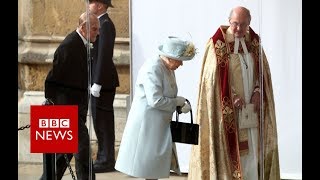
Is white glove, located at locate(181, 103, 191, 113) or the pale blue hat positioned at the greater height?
the pale blue hat

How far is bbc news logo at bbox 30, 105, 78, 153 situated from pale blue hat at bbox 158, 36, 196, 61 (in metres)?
0.81

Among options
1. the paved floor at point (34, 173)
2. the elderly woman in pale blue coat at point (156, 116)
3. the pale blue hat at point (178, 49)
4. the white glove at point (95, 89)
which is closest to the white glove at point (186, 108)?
the elderly woman in pale blue coat at point (156, 116)

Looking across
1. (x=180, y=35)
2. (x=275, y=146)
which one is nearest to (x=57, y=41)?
(x=180, y=35)

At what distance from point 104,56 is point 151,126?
2.11ft

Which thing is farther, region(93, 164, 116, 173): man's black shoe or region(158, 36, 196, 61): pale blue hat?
region(93, 164, 116, 173): man's black shoe

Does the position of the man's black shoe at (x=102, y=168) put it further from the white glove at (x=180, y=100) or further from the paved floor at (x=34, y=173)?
the white glove at (x=180, y=100)

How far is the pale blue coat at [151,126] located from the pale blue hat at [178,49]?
3.1 inches

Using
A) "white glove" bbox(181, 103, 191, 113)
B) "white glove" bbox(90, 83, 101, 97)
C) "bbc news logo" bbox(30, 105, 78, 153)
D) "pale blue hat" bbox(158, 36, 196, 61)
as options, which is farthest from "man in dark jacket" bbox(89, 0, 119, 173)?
"white glove" bbox(181, 103, 191, 113)

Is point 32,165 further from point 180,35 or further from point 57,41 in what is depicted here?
point 180,35

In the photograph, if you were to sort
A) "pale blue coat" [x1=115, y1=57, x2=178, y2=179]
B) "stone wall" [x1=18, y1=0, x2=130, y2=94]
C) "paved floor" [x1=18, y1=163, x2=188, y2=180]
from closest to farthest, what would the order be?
"pale blue coat" [x1=115, y1=57, x2=178, y2=179] → "paved floor" [x1=18, y1=163, x2=188, y2=180] → "stone wall" [x1=18, y1=0, x2=130, y2=94]

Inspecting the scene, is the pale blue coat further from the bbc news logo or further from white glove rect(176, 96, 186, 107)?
the bbc news logo

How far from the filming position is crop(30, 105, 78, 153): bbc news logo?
6.52m

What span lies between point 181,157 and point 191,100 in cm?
41

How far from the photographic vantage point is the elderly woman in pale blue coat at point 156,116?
618 cm
